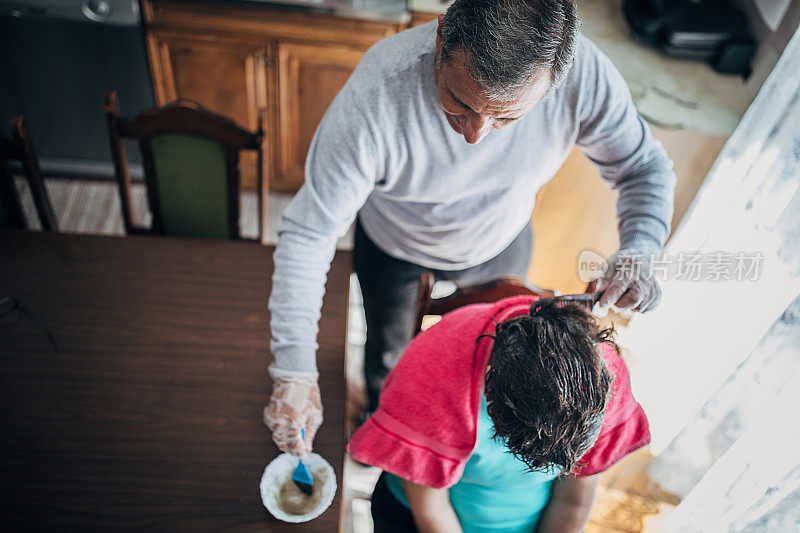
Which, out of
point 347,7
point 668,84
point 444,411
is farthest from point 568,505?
point 347,7

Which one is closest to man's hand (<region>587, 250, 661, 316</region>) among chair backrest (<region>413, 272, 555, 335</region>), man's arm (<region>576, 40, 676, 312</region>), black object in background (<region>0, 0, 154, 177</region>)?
man's arm (<region>576, 40, 676, 312</region>)

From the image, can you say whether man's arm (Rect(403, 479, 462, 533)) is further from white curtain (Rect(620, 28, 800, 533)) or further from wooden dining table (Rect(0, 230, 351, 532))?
white curtain (Rect(620, 28, 800, 533))

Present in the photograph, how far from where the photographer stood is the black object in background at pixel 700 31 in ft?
6.86

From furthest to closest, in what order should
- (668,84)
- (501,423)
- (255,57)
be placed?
1. (255,57)
2. (668,84)
3. (501,423)

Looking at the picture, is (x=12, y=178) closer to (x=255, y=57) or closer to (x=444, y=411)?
(x=255, y=57)

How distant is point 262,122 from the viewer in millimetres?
1623

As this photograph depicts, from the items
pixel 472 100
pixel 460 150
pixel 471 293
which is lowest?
pixel 471 293

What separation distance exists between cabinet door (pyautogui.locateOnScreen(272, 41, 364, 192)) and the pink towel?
1.72 meters

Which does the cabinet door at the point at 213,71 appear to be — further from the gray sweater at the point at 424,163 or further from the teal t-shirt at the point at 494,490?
the teal t-shirt at the point at 494,490

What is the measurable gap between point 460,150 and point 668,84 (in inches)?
54.9

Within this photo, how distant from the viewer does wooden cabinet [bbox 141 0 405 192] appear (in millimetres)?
2375

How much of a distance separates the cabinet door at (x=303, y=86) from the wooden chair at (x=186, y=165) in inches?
38.4

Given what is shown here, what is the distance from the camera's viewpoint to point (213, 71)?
252 centimetres

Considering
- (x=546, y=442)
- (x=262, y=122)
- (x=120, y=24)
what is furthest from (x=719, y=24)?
(x=120, y=24)
